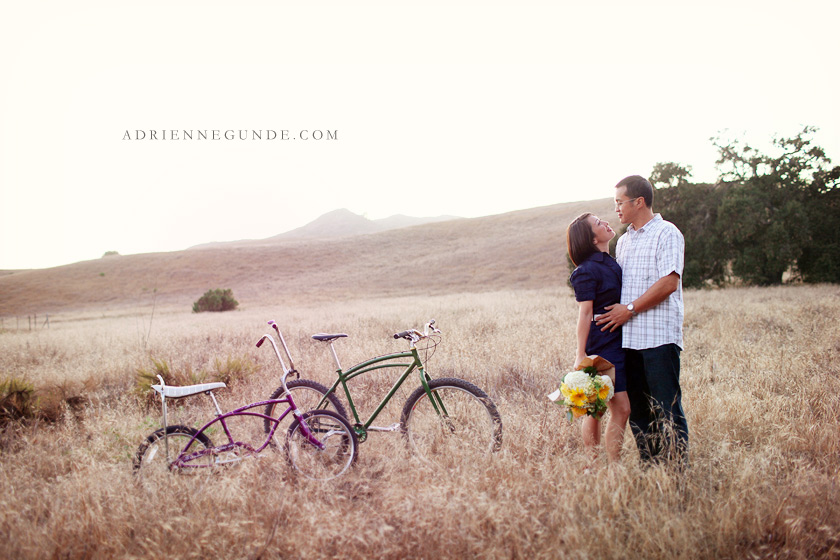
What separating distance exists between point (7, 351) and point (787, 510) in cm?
1391

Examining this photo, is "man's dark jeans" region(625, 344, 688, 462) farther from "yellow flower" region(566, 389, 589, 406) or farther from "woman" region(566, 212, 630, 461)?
"yellow flower" region(566, 389, 589, 406)

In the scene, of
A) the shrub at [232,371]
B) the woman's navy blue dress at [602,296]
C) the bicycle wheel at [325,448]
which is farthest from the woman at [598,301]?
the shrub at [232,371]

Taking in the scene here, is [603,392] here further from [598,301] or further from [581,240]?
[581,240]

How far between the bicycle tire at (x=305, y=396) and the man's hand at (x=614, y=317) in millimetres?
2465

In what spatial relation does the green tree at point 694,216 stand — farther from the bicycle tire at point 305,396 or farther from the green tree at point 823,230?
the bicycle tire at point 305,396

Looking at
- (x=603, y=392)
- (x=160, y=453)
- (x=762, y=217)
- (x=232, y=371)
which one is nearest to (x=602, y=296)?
(x=603, y=392)

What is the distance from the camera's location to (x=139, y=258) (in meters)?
59.4

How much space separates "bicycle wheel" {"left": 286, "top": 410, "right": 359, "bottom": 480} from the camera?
3637 millimetres

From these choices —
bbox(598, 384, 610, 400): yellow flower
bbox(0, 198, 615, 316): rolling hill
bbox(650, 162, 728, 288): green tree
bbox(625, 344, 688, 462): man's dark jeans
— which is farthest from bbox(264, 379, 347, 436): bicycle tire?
bbox(0, 198, 615, 316): rolling hill

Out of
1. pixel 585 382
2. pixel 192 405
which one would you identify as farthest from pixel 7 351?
pixel 585 382

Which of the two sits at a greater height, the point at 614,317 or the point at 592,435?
the point at 614,317

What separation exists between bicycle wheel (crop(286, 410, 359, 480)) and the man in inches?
92.5

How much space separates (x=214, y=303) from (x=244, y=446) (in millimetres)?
27184

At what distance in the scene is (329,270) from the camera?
50.0 m
